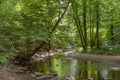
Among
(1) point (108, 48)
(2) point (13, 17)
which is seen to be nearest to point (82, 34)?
(1) point (108, 48)

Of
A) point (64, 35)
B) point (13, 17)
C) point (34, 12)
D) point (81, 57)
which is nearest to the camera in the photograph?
point (13, 17)

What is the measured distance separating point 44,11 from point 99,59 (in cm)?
722

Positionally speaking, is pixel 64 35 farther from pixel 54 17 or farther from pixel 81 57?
pixel 81 57

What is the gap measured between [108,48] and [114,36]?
3237 millimetres

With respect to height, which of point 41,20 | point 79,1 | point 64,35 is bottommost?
→ point 64,35

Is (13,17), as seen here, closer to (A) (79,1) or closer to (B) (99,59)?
(B) (99,59)

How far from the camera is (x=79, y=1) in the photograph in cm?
2508

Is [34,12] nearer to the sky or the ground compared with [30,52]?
nearer to the sky

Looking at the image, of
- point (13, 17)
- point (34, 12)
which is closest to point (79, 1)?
point (34, 12)

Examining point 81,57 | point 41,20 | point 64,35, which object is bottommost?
point 81,57

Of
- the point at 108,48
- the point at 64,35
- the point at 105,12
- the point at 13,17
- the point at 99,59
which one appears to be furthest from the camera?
the point at 105,12

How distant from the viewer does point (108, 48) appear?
24.1m

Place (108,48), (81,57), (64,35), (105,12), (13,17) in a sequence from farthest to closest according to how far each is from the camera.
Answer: (105,12)
(108,48)
(81,57)
(64,35)
(13,17)

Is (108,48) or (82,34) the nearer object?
(108,48)
